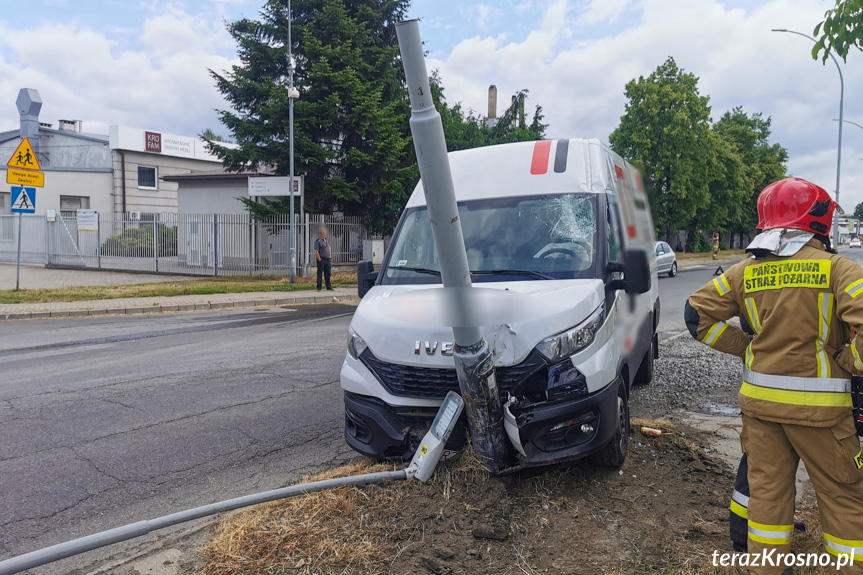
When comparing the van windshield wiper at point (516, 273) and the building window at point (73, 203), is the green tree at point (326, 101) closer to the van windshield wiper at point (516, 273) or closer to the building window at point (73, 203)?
the van windshield wiper at point (516, 273)

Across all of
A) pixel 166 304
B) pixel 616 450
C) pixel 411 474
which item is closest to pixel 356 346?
pixel 411 474

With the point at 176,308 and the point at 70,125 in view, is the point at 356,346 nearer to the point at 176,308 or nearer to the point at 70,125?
the point at 176,308

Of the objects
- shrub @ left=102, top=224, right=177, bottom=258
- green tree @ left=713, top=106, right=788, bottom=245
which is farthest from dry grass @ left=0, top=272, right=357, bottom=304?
green tree @ left=713, top=106, right=788, bottom=245

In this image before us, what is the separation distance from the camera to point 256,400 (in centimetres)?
657

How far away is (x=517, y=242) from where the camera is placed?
15.1 feet

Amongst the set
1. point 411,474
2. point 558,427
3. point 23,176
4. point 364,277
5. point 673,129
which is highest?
point 673,129

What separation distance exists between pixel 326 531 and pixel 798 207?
2.74m

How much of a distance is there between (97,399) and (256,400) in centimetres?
163

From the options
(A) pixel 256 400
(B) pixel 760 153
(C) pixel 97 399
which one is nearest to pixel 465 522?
(A) pixel 256 400

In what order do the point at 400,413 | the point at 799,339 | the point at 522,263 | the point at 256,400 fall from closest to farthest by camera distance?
the point at 799,339 < the point at 400,413 < the point at 522,263 < the point at 256,400

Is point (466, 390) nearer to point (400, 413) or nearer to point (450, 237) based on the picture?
point (400, 413)

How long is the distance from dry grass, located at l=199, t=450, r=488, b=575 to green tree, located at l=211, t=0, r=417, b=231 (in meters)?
18.7

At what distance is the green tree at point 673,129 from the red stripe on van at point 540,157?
1335 inches

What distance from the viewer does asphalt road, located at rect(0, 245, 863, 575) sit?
4156 mm
